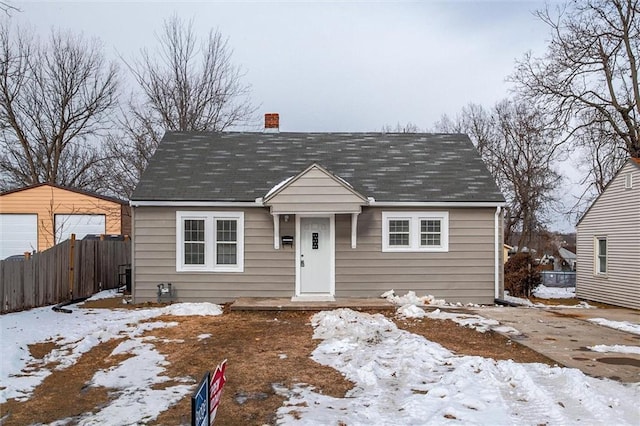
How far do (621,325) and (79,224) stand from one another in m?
20.7

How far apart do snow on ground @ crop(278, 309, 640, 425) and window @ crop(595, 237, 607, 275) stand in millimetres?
13271

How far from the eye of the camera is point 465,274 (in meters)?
12.0

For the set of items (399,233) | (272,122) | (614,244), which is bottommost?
(614,244)

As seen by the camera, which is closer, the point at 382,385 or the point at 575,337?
the point at 382,385

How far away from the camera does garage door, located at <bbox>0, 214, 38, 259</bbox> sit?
20.6 metres

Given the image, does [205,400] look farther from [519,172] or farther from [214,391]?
[519,172]

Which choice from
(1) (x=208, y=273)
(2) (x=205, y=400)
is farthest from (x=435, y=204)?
(2) (x=205, y=400)

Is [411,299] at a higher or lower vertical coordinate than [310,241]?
lower

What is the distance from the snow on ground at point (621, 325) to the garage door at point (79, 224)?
19384 mm

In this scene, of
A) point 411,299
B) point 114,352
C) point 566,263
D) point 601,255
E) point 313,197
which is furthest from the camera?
point 566,263

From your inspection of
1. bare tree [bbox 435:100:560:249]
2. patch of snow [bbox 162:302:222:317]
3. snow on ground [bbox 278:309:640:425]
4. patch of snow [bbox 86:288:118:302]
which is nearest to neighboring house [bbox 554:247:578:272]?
bare tree [bbox 435:100:560:249]

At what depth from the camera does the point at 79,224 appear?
21156 millimetres

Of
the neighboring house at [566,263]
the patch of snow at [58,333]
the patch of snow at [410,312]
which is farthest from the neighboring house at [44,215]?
the neighboring house at [566,263]

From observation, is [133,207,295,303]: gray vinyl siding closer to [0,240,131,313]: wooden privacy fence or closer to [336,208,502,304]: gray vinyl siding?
[336,208,502,304]: gray vinyl siding
